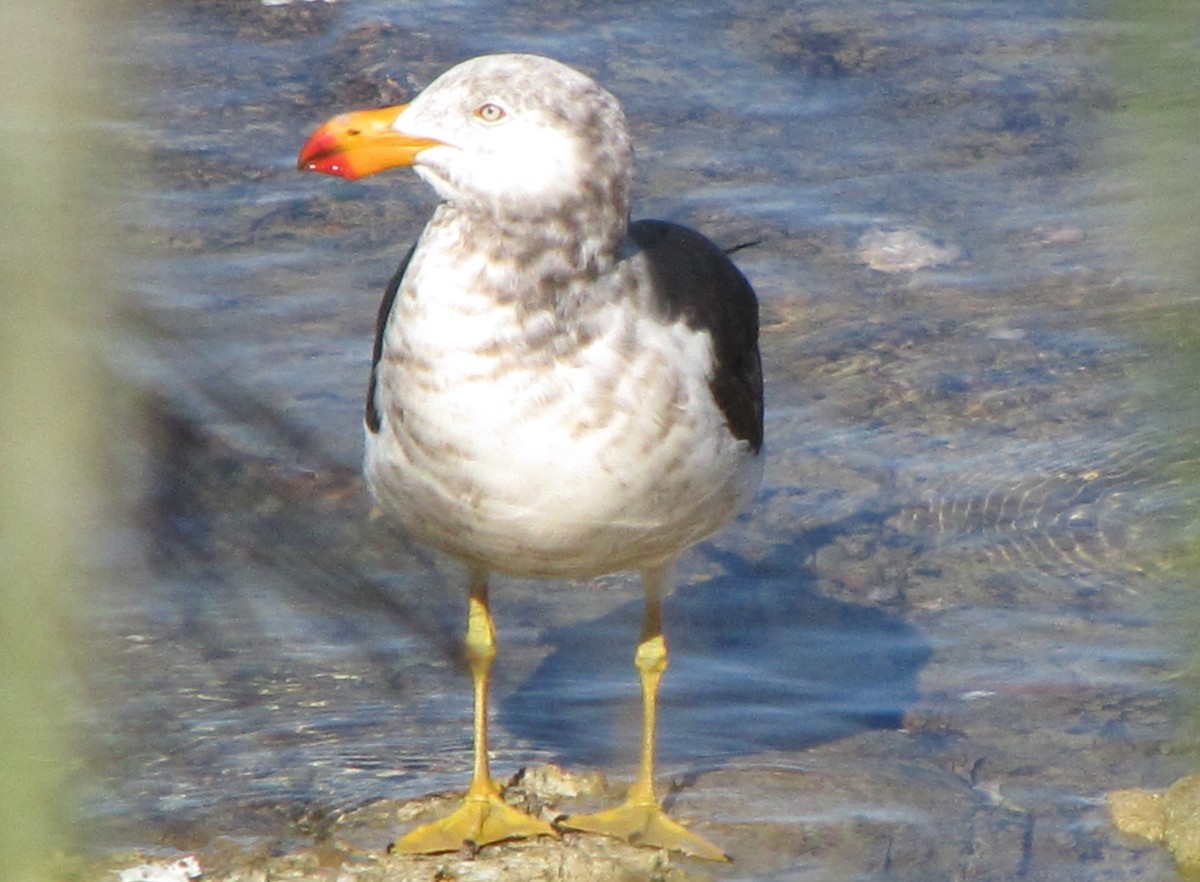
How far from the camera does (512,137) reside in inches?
162

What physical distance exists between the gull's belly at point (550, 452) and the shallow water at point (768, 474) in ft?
1.20

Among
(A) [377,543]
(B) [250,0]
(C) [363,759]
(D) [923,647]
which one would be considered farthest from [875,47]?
(A) [377,543]

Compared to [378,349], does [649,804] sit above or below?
below

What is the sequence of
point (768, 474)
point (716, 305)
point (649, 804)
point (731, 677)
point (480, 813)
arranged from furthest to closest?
point (768, 474) < point (731, 677) < point (649, 804) < point (480, 813) < point (716, 305)

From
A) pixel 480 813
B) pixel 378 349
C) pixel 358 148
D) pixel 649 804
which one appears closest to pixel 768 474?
pixel 649 804

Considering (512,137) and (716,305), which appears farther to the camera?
(716,305)

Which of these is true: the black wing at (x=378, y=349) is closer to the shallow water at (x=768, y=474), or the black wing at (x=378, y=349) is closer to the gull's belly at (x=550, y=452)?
the gull's belly at (x=550, y=452)

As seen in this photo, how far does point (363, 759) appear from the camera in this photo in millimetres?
5574

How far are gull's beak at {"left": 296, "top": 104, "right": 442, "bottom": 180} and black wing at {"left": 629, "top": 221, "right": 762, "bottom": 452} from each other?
30.5 inches

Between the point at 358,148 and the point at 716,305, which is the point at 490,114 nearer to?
the point at 358,148

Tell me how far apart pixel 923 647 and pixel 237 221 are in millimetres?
4198

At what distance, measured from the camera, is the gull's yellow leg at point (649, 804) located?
17.1ft

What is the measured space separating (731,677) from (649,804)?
3.78 ft

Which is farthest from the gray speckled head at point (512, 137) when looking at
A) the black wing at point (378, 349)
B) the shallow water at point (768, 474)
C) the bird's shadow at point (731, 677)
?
the bird's shadow at point (731, 677)
